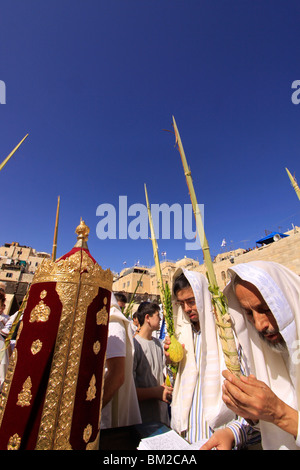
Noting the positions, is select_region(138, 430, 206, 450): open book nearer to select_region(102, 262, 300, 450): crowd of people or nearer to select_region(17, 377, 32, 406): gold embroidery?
select_region(102, 262, 300, 450): crowd of people

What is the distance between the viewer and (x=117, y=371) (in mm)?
2037

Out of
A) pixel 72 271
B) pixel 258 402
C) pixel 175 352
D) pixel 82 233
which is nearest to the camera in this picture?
pixel 258 402

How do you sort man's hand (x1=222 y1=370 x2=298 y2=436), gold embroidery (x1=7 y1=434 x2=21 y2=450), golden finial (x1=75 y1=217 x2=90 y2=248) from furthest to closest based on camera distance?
golden finial (x1=75 y1=217 x2=90 y2=248) < gold embroidery (x1=7 y1=434 x2=21 y2=450) < man's hand (x1=222 y1=370 x2=298 y2=436)

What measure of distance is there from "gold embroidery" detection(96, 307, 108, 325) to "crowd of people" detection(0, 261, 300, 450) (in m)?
0.51

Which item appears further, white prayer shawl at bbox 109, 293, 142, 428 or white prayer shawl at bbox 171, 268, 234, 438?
white prayer shawl at bbox 109, 293, 142, 428

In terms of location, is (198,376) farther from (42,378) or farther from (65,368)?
(42,378)

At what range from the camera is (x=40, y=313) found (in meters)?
1.54

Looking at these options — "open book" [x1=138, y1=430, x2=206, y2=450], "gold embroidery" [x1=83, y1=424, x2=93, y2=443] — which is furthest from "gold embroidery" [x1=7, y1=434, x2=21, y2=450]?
"open book" [x1=138, y1=430, x2=206, y2=450]

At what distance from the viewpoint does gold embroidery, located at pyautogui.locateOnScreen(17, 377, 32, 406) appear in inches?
52.3

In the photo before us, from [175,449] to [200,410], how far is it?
65 cm

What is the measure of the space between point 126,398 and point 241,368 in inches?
55.7

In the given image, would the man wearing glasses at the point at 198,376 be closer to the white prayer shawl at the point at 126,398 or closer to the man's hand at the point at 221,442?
the man's hand at the point at 221,442

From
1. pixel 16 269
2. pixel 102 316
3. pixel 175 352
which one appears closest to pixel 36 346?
pixel 102 316

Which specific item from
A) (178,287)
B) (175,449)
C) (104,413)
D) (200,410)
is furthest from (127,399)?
(178,287)
